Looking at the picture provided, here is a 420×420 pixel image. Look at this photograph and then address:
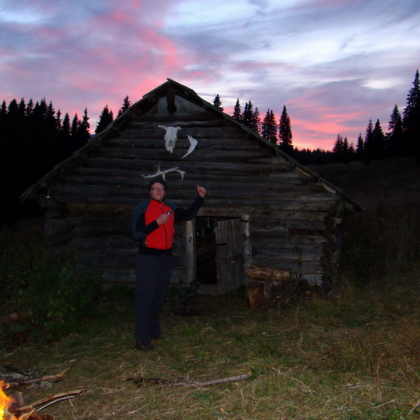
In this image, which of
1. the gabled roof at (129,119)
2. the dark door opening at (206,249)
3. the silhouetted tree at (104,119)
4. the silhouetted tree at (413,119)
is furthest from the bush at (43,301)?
the silhouetted tree at (104,119)

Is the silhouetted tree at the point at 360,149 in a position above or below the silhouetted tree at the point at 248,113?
below

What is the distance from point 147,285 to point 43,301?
2.57 m

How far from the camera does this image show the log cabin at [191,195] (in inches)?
359

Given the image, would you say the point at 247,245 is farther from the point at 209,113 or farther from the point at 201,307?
the point at 209,113

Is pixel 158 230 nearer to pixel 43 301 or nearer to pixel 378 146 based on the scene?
pixel 43 301

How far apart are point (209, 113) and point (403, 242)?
6.81 metres

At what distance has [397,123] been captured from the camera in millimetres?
63938

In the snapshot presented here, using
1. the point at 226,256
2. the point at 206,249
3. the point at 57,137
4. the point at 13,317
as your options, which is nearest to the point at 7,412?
the point at 13,317

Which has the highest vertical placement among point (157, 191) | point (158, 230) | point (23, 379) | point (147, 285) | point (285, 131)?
point (285, 131)

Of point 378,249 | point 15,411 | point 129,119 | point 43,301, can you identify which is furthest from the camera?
point 378,249

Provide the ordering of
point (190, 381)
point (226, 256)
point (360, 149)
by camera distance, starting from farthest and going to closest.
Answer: point (360, 149) → point (226, 256) → point (190, 381)

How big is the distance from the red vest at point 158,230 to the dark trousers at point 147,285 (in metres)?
0.18

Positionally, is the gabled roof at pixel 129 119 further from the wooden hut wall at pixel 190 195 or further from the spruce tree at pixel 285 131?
the spruce tree at pixel 285 131

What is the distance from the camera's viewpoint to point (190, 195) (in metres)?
9.60
